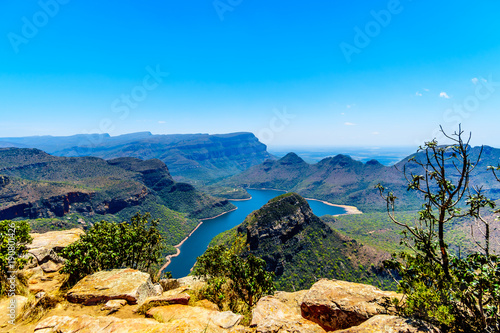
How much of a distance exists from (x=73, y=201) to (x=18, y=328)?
189927 millimetres

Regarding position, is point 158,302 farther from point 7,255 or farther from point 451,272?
point 451,272

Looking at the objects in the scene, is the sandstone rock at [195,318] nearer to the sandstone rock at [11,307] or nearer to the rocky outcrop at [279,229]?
the sandstone rock at [11,307]

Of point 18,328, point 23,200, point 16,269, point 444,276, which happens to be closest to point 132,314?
point 18,328

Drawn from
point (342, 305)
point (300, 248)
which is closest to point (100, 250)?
point (342, 305)

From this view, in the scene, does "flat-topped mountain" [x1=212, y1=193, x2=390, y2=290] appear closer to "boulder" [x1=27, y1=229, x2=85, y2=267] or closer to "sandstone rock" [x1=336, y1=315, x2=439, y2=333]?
"boulder" [x1=27, y1=229, x2=85, y2=267]

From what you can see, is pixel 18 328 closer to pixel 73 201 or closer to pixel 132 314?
pixel 132 314

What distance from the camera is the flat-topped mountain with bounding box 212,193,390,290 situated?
87188mm

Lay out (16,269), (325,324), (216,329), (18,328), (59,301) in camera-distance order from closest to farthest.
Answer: (216,329) → (18,328) → (325,324) → (59,301) → (16,269)

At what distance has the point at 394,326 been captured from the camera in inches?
398

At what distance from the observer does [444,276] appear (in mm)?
10352

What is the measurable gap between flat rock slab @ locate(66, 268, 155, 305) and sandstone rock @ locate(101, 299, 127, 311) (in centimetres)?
48

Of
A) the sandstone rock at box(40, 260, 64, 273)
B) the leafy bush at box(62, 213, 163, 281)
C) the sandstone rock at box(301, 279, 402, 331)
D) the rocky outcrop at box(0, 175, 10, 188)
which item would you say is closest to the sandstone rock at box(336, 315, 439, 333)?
the sandstone rock at box(301, 279, 402, 331)

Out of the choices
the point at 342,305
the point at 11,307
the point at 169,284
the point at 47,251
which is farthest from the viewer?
the point at 169,284

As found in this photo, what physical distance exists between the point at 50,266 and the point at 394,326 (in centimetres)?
3174
